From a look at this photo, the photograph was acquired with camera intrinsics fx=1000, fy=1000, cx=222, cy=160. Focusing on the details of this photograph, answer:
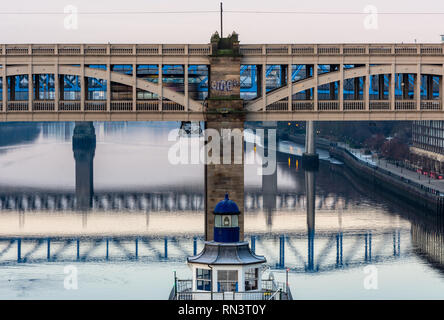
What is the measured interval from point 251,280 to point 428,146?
106 meters

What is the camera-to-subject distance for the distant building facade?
5418 inches

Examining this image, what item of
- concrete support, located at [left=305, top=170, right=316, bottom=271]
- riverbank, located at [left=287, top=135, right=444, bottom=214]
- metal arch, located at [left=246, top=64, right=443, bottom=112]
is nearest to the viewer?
metal arch, located at [left=246, top=64, right=443, bottom=112]

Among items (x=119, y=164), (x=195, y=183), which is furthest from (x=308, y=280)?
(x=119, y=164)

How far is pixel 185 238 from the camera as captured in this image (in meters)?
89.9

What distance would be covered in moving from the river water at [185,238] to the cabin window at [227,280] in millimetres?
23044

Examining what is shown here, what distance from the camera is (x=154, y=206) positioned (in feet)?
383

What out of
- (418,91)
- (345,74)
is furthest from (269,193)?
(345,74)

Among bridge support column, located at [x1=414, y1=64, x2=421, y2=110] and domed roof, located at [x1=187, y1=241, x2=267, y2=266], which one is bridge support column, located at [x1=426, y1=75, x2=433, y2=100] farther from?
domed roof, located at [x1=187, y1=241, x2=267, y2=266]

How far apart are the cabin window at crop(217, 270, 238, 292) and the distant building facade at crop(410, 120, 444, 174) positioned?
9392 centimetres

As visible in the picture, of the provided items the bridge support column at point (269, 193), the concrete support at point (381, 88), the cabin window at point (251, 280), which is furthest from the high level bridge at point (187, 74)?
the bridge support column at point (269, 193)

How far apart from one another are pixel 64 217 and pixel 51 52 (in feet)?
125

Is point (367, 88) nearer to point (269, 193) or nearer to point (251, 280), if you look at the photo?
point (251, 280)

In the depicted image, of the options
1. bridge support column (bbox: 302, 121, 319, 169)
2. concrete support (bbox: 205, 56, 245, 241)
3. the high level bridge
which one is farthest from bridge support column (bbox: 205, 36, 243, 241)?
bridge support column (bbox: 302, 121, 319, 169)
